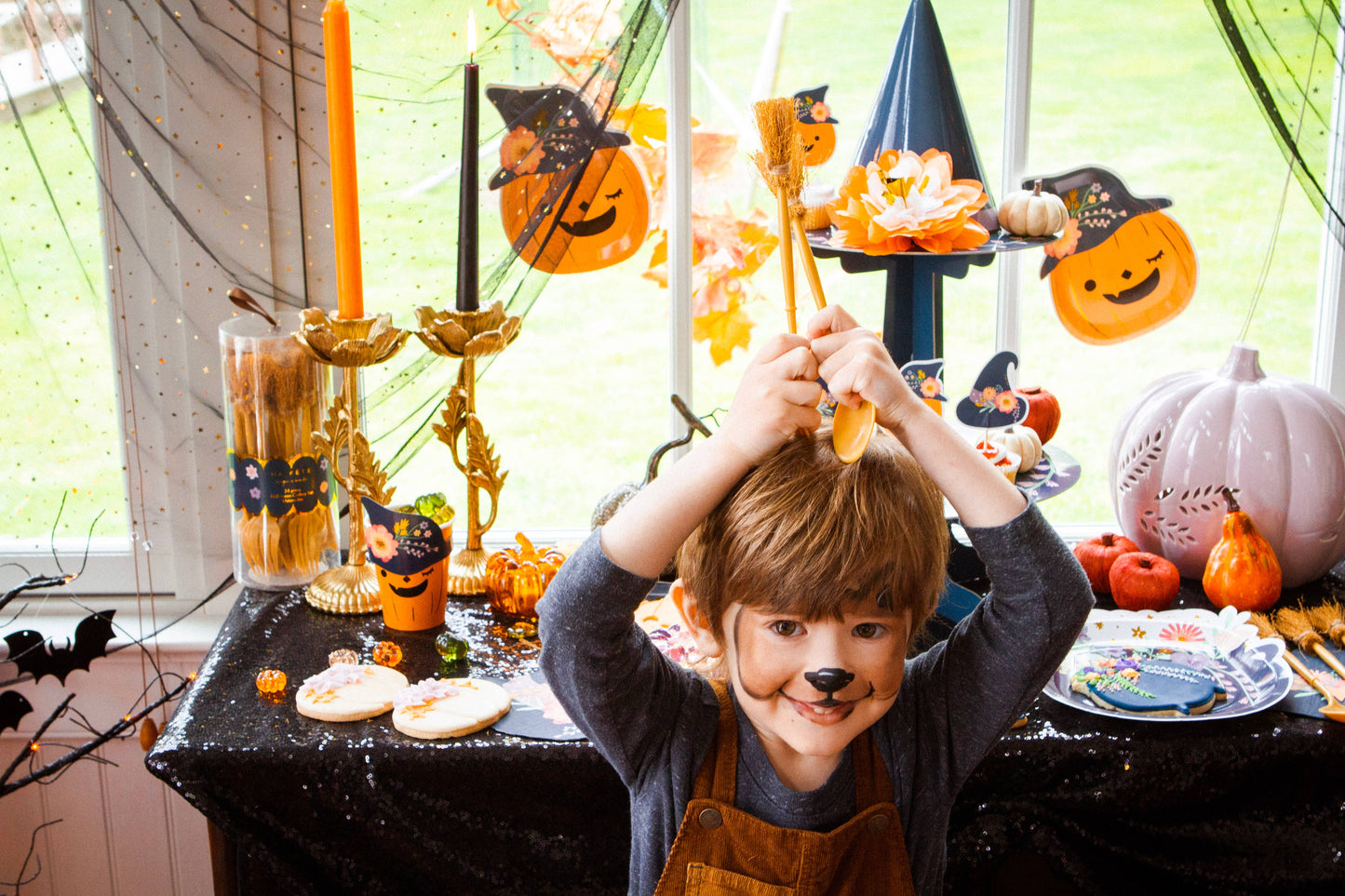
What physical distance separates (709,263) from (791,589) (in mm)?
884

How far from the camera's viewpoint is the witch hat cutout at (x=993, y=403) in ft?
4.04

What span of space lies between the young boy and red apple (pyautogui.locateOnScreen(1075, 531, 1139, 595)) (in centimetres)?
57

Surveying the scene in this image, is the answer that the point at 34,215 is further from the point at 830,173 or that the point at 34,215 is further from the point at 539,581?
the point at 830,173

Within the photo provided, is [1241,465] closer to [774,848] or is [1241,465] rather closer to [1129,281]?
[1129,281]

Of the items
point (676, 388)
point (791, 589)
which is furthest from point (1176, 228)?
point (791, 589)

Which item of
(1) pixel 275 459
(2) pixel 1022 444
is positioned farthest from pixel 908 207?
(1) pixel 275 459

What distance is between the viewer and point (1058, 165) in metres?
1.61

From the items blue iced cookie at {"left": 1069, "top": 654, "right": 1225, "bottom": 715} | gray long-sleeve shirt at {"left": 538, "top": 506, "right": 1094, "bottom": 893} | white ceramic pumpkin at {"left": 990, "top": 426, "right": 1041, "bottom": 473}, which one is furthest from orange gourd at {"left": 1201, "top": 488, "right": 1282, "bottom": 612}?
gray long-sleeve shirt at {"left": 538, "top": 506, "right": 1094, "bottom": 893}

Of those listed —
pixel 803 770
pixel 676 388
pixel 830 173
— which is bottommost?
pixel 803 770

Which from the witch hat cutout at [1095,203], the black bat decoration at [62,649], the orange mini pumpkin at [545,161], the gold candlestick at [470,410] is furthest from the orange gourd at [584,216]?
the black bat decoration at [62,649]

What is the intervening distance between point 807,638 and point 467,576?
0.70m

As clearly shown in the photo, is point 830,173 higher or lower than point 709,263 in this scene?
higher

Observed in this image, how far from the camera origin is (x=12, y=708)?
1.42 m

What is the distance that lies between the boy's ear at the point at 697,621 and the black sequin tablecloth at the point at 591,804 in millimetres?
269
